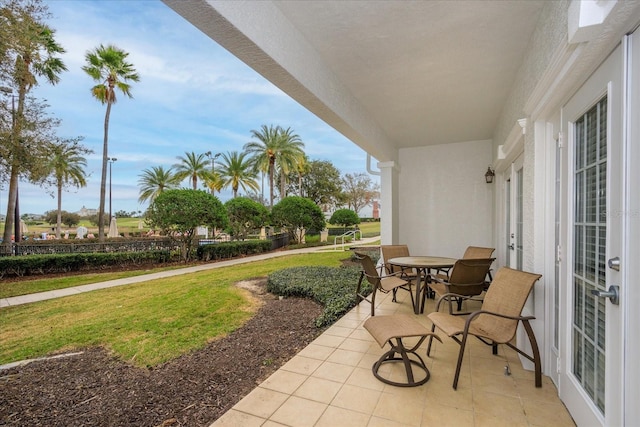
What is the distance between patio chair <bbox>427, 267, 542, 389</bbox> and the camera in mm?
2275

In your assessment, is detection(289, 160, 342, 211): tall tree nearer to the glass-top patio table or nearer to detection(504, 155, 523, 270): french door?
the glass-top patio table

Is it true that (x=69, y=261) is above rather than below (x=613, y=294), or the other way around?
below

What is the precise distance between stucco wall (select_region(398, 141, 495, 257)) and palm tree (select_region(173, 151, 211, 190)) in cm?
2228

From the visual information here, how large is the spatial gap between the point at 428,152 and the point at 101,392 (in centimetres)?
687

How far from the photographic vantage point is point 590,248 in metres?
1.71

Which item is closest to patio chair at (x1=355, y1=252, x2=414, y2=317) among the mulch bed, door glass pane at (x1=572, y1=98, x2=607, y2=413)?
the mulch bed

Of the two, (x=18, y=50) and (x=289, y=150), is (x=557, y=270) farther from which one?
(x=289, y=150)

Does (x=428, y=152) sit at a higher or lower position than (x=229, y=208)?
higher

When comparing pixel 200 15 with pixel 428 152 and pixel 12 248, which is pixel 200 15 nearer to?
pixel 428 152

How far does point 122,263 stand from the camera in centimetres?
1063

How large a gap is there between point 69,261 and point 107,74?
32.0ft

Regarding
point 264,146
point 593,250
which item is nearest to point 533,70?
point 593,250

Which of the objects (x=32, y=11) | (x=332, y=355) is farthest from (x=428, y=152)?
(x=32, y=11)

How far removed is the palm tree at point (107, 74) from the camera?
549 inches
